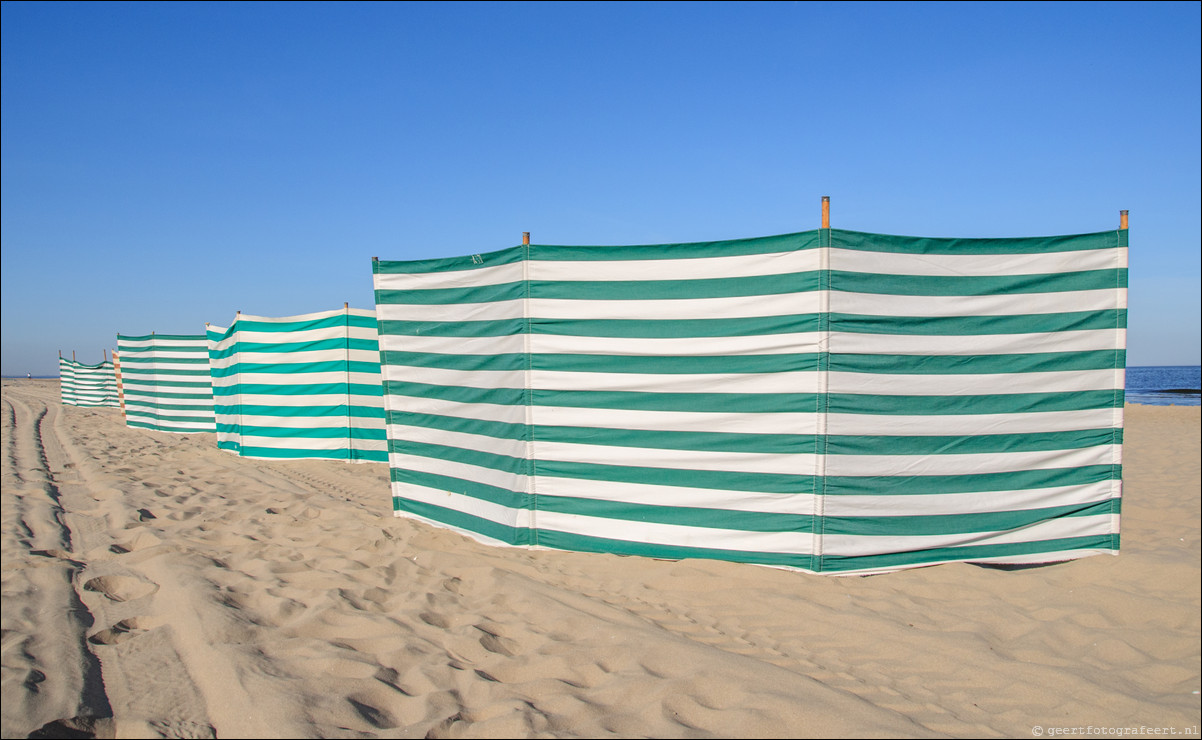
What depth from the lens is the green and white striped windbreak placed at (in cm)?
396

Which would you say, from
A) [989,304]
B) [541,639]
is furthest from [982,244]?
[541,639]

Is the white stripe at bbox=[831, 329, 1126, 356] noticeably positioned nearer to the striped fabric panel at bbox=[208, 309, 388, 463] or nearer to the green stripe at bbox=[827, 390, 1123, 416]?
the green stripe at bbox=[827, 390, 1123, 416]

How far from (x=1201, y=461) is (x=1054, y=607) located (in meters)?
6.99

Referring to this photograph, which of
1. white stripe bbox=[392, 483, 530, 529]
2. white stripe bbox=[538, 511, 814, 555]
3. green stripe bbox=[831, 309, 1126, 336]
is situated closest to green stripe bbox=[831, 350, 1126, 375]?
green stripe bbox=[831, 309, 1126, 336]

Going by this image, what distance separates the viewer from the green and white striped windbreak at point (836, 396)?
3959 millimetres

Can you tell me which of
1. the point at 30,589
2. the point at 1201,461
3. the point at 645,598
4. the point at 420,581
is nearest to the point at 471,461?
the point at 420,581

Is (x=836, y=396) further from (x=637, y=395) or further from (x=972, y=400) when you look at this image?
(x=637, y=395)

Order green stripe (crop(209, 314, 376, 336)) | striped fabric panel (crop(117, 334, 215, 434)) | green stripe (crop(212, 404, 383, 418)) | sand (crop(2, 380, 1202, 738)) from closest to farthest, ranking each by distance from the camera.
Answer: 1. sand (crop(2, 380, 1202, 738))
2. green stripe (crop(209, 314, 376, 336))
3. green stripe (crop(212, 404, 383, 418))
4. striped fabric panel (crop(117, 334, 215, 434))

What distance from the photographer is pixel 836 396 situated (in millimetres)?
3918

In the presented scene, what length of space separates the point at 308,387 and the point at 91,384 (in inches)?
839

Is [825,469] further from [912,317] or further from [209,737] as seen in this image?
[209,737]

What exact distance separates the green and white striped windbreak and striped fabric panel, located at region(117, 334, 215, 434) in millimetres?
11735

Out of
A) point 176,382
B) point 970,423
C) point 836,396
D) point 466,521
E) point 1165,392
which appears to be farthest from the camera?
point 1165,392

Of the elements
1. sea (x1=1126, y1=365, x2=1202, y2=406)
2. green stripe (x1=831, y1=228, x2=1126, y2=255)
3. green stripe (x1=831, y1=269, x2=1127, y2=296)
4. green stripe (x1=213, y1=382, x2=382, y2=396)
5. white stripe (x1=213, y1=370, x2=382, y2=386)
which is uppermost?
green stripe (x1=831, y1=228, x2=1126, y2=255)
